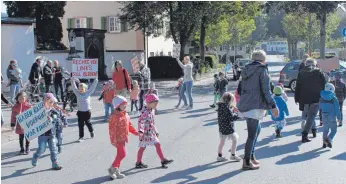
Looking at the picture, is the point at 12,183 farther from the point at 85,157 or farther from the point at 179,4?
the point at 179,4

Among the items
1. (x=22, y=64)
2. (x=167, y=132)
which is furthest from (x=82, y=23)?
(x=167, y=132)

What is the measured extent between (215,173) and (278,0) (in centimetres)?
3408

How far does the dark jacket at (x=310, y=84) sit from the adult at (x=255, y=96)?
2.75 metres

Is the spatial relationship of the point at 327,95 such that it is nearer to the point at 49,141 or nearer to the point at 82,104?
the point at 82,104

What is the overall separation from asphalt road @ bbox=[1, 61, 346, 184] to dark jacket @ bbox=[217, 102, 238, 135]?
0.57 meters

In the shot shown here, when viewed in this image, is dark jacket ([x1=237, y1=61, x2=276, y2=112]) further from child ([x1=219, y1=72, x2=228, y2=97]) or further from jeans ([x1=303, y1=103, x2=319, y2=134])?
child ([x1=219, y1=72, x2=228, y2=97])

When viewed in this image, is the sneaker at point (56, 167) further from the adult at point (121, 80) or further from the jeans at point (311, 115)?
the adult at point (121, 80)

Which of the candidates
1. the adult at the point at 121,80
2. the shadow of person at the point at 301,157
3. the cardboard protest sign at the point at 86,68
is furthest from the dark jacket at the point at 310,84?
the cardboard protest sign at the point at 86,68

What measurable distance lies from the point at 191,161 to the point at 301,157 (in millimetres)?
1989

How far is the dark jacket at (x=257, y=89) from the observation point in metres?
7.67

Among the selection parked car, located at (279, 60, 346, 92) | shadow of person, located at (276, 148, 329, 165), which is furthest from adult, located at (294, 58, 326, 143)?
parked car, located at (279, 60, 346, 92)

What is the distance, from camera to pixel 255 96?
7719mm

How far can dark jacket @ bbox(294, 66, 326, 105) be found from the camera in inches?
401

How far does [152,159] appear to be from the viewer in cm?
894
